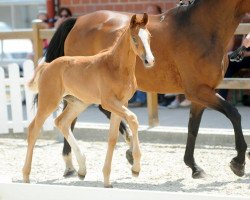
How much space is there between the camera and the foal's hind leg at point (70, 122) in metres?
7.43

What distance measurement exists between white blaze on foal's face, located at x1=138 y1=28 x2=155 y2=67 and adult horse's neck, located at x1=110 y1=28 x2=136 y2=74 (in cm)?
24

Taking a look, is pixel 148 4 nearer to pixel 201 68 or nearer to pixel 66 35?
pixel 66 35

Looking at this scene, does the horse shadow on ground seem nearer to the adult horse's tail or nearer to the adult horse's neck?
the adult horse's neck

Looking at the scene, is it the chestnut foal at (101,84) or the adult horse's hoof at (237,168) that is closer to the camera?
the chestnut foal at (101,84)

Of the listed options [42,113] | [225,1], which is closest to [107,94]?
[42,113]

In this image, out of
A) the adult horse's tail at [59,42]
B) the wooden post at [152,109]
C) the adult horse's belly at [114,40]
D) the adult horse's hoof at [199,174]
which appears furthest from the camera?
the wooden post at [152,109]

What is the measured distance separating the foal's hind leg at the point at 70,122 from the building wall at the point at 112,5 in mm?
5700

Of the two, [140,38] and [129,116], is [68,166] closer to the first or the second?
[129,116]

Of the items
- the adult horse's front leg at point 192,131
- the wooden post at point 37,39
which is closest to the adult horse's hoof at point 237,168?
the adult horse's front leg at point 192,131

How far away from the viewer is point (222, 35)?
7.88m

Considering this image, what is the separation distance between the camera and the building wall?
1317cm

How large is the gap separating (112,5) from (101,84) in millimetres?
6864

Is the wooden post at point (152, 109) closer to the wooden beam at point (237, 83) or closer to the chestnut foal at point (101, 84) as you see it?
the wooden beam at point (237, 83)

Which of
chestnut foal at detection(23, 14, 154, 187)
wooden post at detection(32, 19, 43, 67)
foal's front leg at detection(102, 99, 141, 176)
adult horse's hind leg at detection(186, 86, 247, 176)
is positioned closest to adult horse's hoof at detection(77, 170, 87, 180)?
chestnut foal at detection(23, 14, 154, 187)
